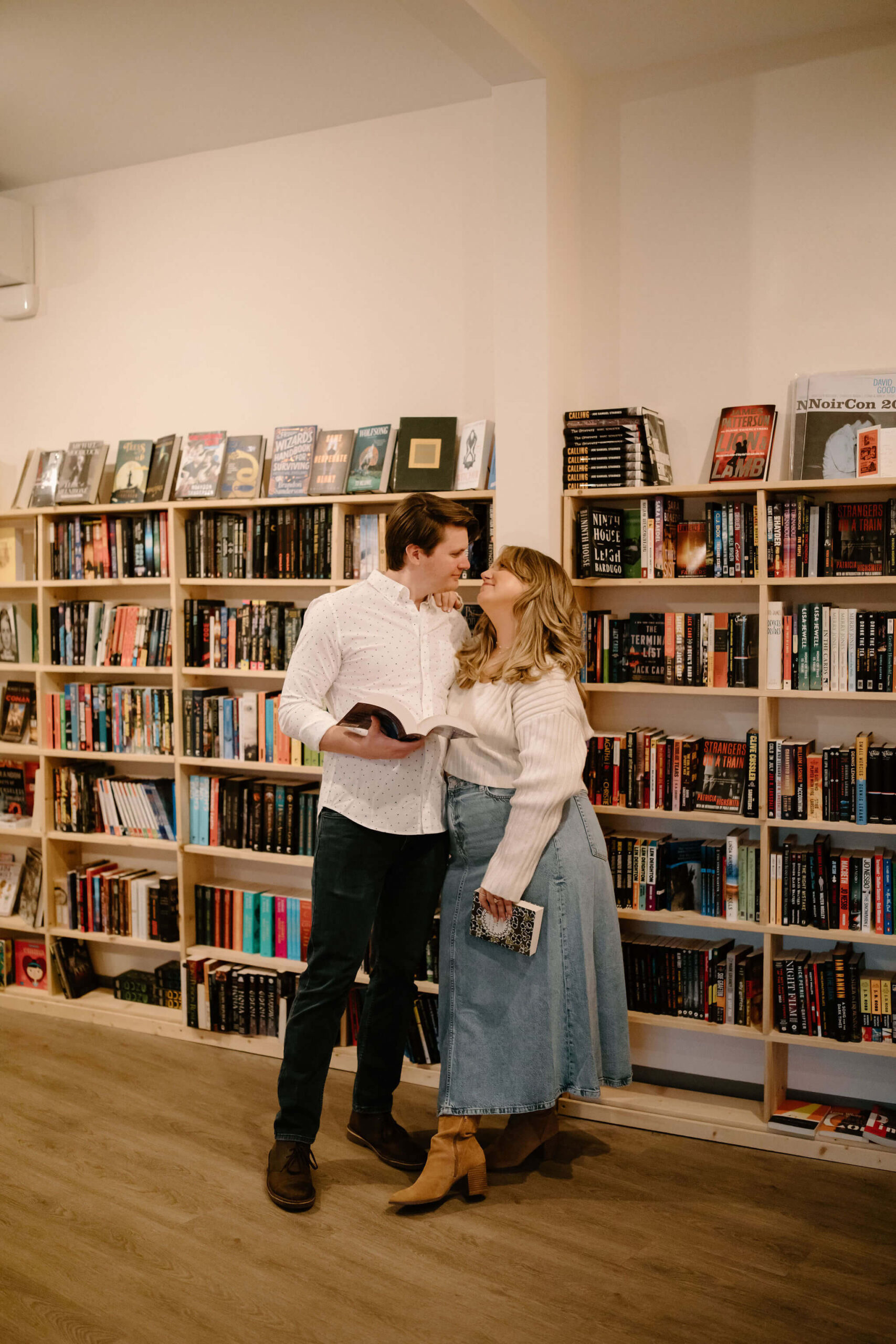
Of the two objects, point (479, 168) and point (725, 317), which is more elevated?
point (479, 168)

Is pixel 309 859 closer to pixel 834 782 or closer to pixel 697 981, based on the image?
pixel 697 981

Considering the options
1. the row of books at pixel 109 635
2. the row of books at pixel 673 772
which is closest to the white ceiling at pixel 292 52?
the row of books at pixel 109 635

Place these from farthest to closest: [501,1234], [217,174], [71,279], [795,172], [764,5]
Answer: [71,279], [217,174], [795,172], [764,5], [501,1234]

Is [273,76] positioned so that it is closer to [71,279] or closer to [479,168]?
[479,168]

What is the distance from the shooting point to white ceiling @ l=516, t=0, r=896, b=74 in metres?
2.75

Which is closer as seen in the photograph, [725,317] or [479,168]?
[725,317]

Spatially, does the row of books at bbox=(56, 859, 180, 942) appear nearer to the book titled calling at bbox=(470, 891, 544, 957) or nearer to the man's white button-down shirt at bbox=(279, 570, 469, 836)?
the man's white button-down shirt at bbox=(279, 570, 469, 836)

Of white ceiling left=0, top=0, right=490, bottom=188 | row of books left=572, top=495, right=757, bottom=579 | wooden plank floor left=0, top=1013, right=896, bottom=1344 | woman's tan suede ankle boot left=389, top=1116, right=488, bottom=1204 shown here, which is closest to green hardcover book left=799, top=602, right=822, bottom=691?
row of books left=572, top=495, right=757, bottom=579

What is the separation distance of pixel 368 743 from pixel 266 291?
2.03 meters

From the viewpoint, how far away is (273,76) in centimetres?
326

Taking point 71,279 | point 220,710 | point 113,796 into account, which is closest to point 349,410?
point 220,710

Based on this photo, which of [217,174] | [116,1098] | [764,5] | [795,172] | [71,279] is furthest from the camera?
[71,279]

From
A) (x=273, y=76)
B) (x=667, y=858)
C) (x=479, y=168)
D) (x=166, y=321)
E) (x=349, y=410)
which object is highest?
(x=273, y=76)

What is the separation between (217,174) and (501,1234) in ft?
11.3
